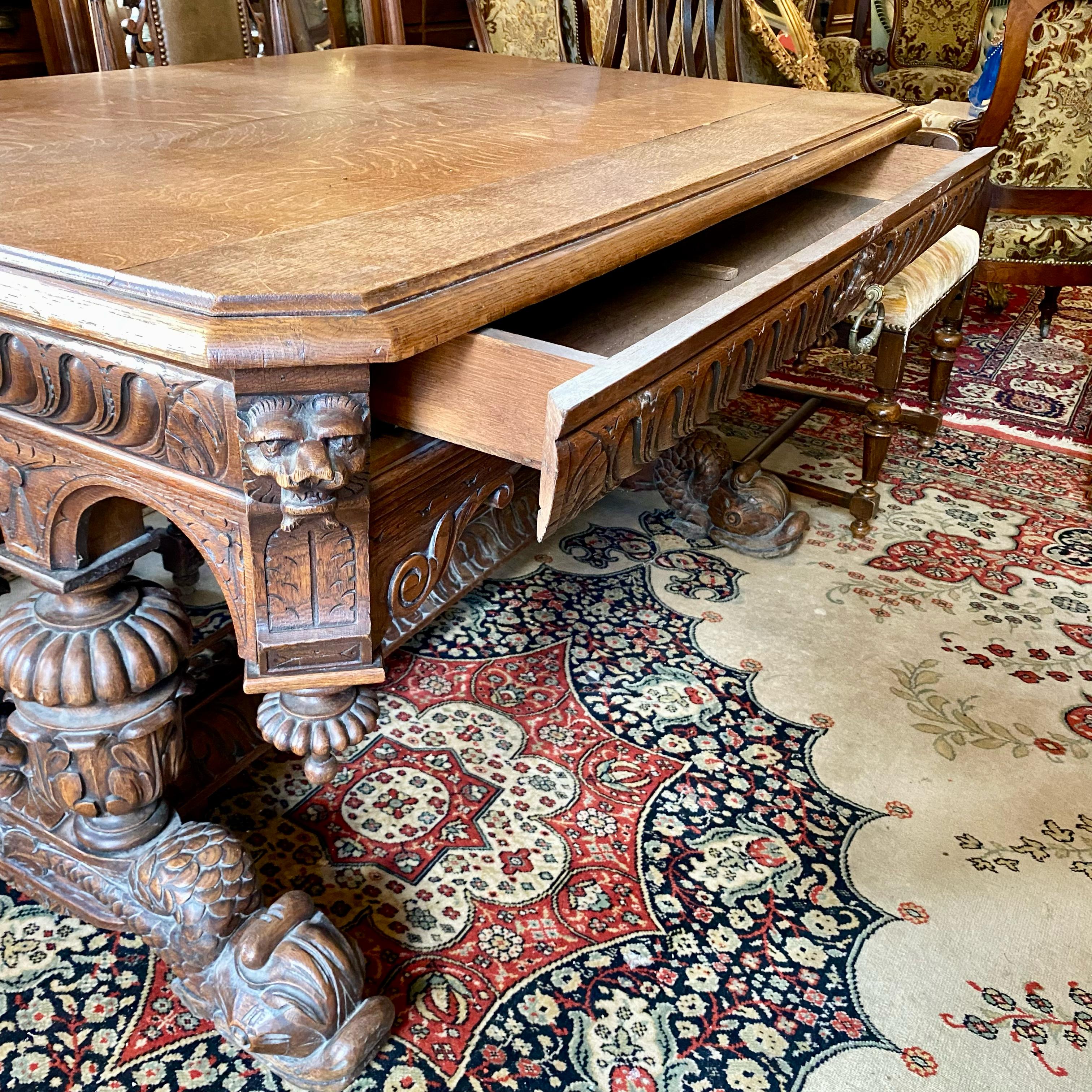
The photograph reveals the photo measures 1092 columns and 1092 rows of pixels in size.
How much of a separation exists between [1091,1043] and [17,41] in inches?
112

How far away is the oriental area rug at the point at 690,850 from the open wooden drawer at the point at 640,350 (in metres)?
0.53

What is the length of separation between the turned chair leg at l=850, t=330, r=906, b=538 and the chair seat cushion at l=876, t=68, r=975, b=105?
3384 mm

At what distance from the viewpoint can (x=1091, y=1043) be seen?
934 millimetres

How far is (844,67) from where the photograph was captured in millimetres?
4172

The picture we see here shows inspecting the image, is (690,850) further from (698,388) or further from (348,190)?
(348,190)

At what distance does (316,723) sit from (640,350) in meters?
0.38

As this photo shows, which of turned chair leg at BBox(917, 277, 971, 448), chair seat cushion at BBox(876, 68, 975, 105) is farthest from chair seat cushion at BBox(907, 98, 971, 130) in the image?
turned chair leg at BBox(917, 277, 971, 448)

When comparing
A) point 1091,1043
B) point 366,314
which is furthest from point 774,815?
point 366,314

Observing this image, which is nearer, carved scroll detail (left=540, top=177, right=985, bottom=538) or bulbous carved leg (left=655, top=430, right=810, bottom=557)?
carved scroll detail (left=540, top=177, right=985, bottom=538)

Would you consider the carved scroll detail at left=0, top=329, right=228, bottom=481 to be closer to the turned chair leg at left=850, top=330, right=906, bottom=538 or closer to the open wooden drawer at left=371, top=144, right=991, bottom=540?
the open wooden drawer at left=371, top=144, right=991, bottom=540

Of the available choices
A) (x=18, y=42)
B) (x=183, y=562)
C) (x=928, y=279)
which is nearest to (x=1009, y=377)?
(x=928, y=279)

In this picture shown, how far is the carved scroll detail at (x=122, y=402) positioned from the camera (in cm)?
63

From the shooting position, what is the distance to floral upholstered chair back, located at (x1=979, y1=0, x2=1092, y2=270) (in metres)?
2.31

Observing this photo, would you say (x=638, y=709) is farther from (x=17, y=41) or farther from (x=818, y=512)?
(x=17, y=41)
